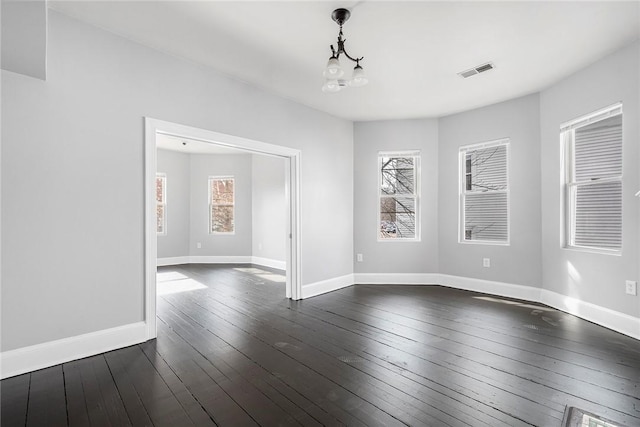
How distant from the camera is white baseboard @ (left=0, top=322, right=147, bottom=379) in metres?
2.28

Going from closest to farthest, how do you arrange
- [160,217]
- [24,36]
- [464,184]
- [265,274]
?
[24,36] → [464,184] → [265,274] → [160,217]

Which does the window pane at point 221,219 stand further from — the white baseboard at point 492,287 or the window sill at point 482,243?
the window sill at point 482,243

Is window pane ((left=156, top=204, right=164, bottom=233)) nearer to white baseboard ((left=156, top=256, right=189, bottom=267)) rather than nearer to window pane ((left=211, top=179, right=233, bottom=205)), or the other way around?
white baseboard ((left=156, top=256, right=189, bottom=267))

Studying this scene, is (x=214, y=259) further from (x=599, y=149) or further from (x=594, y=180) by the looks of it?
(x=599, y=149)

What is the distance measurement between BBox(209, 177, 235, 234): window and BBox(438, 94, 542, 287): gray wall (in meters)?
5.08

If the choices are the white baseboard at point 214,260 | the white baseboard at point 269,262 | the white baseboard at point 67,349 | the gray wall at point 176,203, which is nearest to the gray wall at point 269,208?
the white baseboard at point 269,262

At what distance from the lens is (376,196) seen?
5.40 meters

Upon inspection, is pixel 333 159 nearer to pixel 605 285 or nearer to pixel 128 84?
pixel 128 84

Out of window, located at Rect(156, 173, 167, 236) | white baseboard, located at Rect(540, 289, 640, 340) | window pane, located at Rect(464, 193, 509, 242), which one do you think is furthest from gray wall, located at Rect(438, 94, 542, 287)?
window, located at Rect(156, 173, 167, 236)

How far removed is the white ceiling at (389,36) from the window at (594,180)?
0.67 m

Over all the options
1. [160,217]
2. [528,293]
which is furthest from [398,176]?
[160,217]

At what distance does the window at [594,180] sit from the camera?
3.30 m

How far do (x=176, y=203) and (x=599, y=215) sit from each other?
7.95 m

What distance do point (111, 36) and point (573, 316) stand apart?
5.52 metres
